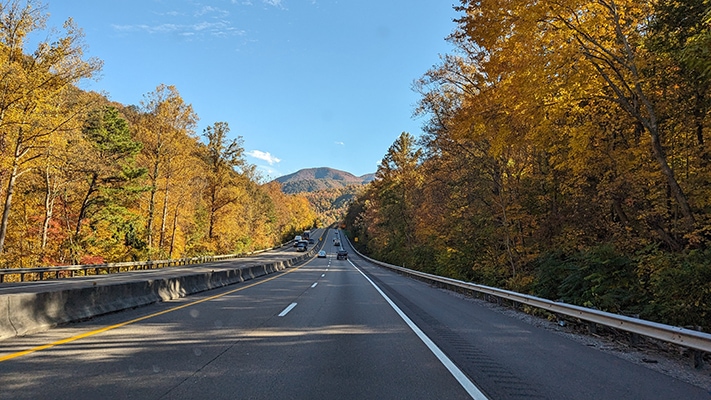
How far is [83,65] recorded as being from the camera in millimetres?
20766

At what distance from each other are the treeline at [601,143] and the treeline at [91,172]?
67.4 ft

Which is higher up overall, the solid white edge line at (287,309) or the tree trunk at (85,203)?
the tree trunk at (85,203)

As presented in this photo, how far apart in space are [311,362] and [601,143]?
12526 millimetres

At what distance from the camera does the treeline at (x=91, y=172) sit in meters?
20.0

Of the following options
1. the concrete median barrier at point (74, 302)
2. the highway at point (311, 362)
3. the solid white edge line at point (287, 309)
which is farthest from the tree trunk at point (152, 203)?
the highway at point (311, 362)

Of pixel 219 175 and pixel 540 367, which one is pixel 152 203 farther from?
pixel 540 367

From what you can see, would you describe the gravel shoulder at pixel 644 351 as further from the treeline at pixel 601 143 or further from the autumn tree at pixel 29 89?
the autumn tree at pixel 29 89

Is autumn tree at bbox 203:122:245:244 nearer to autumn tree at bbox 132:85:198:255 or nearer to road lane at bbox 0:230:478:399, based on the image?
autumn tree at bbox 132:85:198:255

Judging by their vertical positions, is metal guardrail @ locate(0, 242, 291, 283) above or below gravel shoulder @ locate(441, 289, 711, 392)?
below

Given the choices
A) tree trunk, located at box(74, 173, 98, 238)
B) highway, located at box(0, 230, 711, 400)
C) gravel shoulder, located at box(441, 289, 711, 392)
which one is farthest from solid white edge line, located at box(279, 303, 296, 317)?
tree trunk, located at box(74, 173, 98, 238)

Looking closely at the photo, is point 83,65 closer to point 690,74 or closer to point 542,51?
point 542,51

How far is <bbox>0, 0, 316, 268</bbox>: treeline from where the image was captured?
2002 centimetres

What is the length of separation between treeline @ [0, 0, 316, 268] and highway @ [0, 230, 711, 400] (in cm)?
1723

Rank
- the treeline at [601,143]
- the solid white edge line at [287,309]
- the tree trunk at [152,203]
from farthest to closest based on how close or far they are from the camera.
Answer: the tree trunk at [152,203] < the solid white edge line at [287,309] < the treeline at [601,143]
